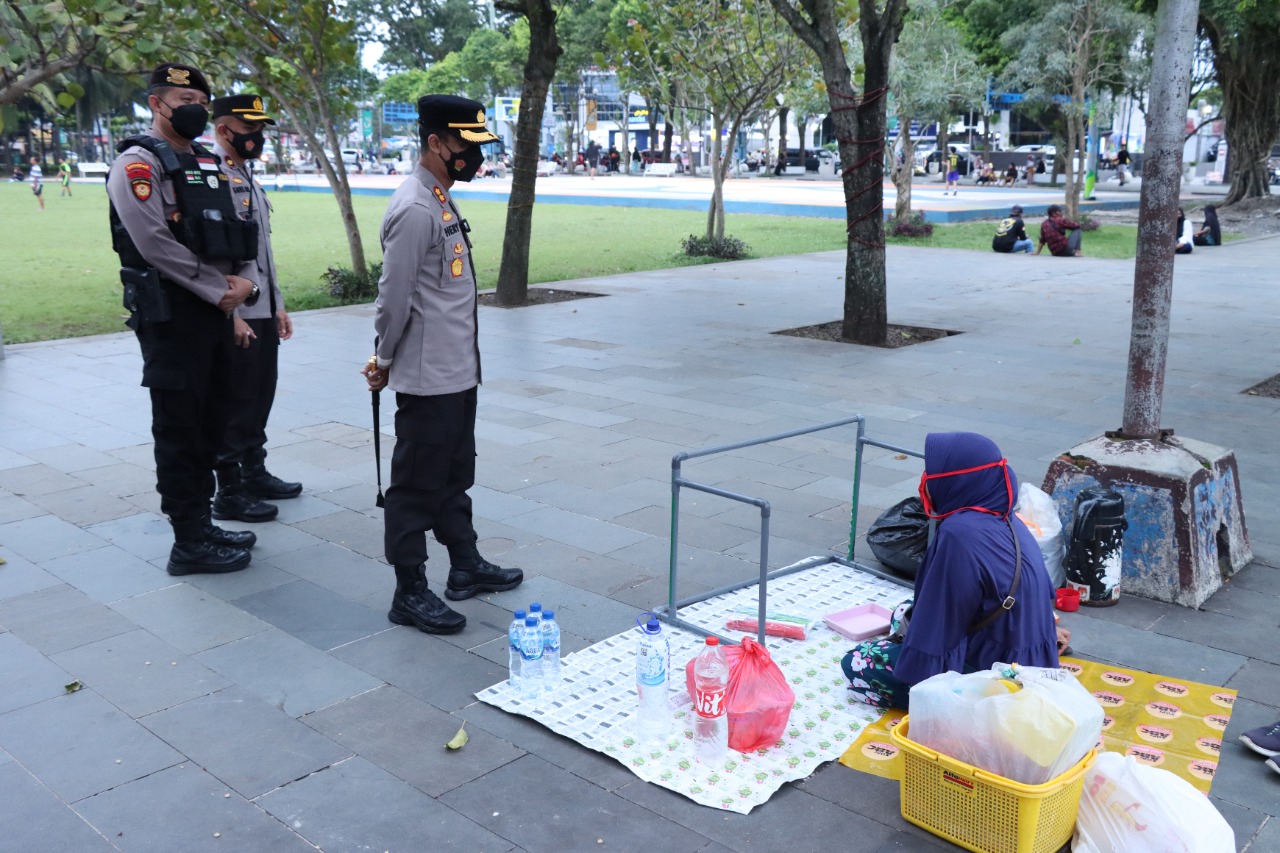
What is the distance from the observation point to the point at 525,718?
3766mm

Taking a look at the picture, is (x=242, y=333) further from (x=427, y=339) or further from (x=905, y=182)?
(x=905, y=182)

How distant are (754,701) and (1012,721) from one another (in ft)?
2.83

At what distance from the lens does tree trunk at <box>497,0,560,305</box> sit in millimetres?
12188

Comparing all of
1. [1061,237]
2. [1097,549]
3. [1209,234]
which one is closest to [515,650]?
[1097,549]

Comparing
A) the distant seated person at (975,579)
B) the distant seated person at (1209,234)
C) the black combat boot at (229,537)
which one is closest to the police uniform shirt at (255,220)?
the black combat boot at (229,537)

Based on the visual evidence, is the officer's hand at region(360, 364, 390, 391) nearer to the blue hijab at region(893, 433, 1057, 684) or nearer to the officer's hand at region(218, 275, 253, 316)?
the officer's hand at region(218, 275, 253, 316)

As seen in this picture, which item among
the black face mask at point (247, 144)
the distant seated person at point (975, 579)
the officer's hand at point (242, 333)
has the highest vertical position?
the black face mask at point (247, 144)

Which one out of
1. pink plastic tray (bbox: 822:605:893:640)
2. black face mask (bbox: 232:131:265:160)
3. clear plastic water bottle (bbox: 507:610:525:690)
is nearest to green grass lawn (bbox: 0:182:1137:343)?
black face mask (bbox: 232:131:265:160)

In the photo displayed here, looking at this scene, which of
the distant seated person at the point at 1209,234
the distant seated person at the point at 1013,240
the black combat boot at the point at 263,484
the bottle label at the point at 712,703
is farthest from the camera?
the distant seated person at the point at 1209,234

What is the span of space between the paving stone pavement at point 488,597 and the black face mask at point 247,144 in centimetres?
181

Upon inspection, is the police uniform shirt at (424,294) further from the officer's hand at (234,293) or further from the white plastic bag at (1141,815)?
the white plastic bag at (1141,815)

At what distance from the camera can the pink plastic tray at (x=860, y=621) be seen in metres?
4.43

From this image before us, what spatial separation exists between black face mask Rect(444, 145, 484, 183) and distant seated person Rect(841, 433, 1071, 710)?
2004 millimetres

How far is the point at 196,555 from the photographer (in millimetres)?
4953
